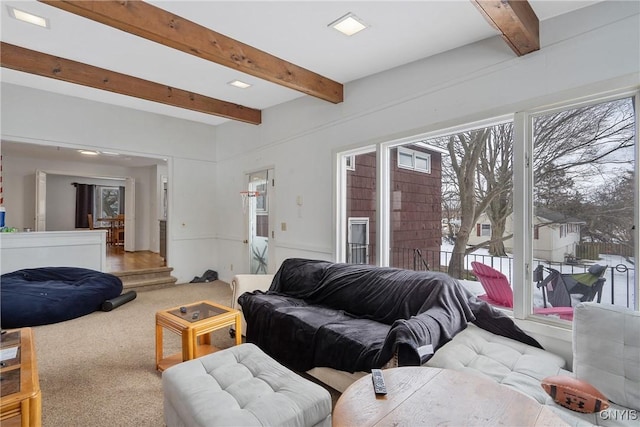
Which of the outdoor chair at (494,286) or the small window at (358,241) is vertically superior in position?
the small window at (358,241)

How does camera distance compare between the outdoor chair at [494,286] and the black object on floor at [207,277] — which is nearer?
the outdoor chair at [494,286]

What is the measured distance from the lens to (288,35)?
109 inches

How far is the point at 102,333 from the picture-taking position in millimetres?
3439

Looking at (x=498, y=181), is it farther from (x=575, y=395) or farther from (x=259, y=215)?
(x=259, y=215)

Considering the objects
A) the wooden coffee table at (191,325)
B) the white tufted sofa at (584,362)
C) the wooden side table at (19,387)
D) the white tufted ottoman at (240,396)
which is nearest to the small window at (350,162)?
the wooden coffee table at (191,325)

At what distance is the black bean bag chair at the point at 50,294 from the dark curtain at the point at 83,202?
6144 mm

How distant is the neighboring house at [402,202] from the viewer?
319cm

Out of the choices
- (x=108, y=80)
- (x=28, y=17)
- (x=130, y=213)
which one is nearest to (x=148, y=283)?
(x=108, y=80)

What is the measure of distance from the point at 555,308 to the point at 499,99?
168 cm

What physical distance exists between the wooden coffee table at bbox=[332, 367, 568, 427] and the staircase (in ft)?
16.4

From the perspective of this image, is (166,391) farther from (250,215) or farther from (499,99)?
(250,215)

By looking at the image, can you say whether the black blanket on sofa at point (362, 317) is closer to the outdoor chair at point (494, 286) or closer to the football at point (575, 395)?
the outdoor chair at point (494, 286)

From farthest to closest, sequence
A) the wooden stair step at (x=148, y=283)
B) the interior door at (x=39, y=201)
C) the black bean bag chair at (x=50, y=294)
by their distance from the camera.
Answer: the interior door at (x=39, y=201)
the wooden stair step at (x=148, y=283)
the black bean bag chair at (x=50, y=294)

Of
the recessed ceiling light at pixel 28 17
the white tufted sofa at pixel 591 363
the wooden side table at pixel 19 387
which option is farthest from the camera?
the recessed ceiling light at pixel 28 17
